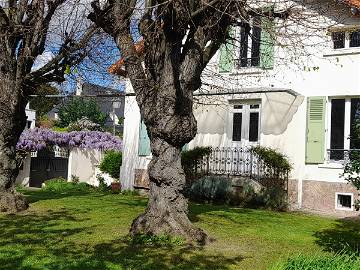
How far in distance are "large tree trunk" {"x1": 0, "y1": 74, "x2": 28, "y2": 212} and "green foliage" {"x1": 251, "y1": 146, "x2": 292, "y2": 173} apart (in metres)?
7.48

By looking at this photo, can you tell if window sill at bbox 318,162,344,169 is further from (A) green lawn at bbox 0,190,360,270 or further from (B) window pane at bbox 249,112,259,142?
(B) window pane at bbox 249,112,259,142

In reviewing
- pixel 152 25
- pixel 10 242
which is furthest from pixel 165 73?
pixel 10 242

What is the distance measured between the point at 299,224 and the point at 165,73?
524 centimetres

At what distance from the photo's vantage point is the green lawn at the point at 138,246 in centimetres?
709

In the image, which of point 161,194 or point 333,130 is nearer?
point 161,194

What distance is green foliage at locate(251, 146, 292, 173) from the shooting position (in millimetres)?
15499

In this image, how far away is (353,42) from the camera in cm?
1514

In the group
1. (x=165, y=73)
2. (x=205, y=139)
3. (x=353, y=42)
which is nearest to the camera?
(x=165, y=73)

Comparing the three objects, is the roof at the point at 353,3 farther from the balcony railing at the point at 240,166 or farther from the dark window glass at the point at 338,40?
the balcony railing at the point at 240,166

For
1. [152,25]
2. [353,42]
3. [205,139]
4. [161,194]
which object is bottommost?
[161,194]

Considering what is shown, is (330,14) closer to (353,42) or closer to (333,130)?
(353,42)

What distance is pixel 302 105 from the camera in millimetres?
15781

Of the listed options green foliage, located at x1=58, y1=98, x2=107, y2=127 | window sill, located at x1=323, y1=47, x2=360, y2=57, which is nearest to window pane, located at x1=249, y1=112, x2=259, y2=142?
window sill, located at x1=323, y1=47, x2=360, y2=57

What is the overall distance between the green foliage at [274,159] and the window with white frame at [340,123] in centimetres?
140
